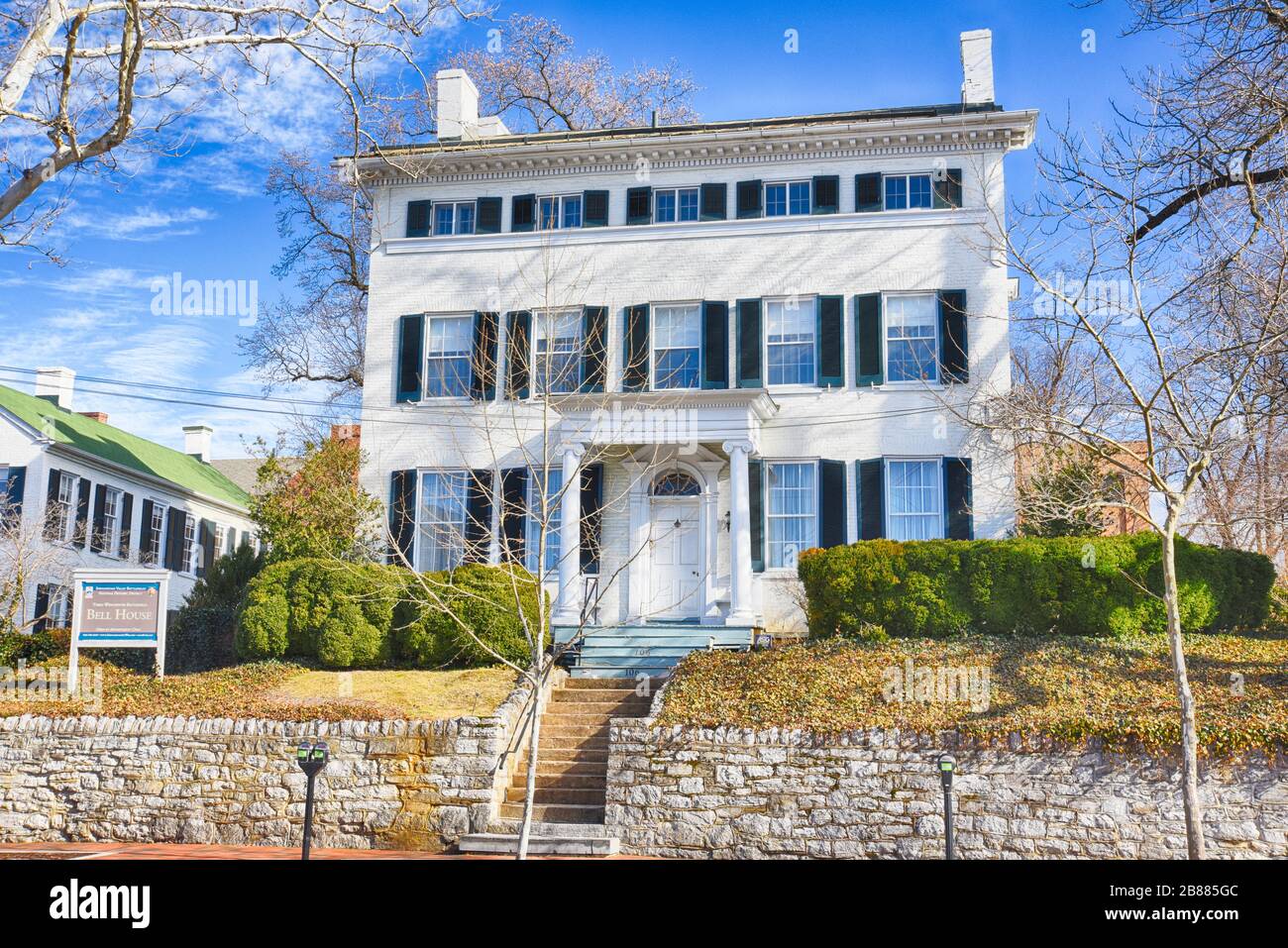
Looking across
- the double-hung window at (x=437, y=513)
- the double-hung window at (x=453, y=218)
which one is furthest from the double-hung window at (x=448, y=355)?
the double-hung window at (x=453, y=218)

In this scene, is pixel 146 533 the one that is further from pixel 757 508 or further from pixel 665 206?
pixel 757 508

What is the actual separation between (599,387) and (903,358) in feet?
17.1

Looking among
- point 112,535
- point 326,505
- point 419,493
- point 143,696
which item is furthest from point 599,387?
point 112,535

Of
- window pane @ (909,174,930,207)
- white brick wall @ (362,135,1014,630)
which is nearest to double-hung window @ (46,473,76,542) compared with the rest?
white brick wall @ (362,135,1014,630)

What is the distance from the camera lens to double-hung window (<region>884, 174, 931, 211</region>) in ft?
67.5

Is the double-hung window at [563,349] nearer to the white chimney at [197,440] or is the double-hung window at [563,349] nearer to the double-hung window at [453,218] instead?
the double-hung window at [453,218]

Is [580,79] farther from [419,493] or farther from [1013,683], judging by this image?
[1013,683]

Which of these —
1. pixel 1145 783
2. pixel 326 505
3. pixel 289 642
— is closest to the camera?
pixel 1145 783

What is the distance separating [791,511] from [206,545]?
19.3 m

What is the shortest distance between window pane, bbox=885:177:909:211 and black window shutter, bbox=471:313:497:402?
23.6 ft

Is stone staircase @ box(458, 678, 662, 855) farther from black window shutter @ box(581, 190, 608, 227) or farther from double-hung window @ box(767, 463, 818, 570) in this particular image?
black window shutter @ box(581, 190, 608, 227)

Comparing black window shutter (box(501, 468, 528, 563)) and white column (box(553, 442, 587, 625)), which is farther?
black window shutter (box(501, 468, 528, 563))

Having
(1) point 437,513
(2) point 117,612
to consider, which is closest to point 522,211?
(1) point 437,513

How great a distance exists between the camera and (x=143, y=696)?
15914 millimetres
